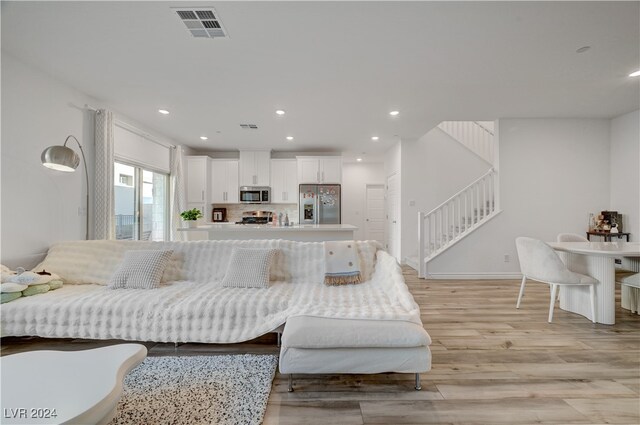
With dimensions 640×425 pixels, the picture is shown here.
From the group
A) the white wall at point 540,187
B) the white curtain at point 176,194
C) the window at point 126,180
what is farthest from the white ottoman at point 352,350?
the white curtain at point 176,194

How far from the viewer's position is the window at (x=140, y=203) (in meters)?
4.74

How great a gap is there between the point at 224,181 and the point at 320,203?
7.93 ft

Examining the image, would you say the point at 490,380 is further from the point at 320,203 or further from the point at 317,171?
the point at 317,171

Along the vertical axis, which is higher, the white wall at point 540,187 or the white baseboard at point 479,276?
the white wall at point 540,187

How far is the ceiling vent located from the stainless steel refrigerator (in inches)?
180

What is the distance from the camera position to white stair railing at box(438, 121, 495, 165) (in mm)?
6398

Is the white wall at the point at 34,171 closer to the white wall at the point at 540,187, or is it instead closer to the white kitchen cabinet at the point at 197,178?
the white kitchen cabinet at the point at 197,178

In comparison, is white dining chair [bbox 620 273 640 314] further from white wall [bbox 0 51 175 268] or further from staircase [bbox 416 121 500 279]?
white wall [bbox 0 51 175 268]

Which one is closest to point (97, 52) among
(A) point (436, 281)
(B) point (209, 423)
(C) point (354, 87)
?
(C) point (354, 87)

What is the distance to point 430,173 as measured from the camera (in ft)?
20.9

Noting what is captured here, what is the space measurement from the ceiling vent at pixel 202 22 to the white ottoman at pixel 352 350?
2.46m

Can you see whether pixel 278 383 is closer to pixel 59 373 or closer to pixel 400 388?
pixel 400 388

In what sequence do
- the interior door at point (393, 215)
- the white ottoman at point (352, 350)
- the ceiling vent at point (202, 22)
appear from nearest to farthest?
the white ottoman at point (352, 350)
the ceiling vent at point (202, 22)
the interior door at point (393, 215)

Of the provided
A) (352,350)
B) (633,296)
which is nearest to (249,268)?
(352,350)
